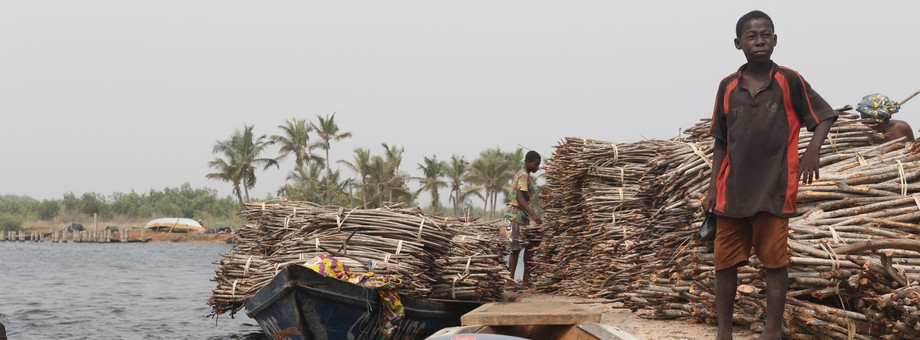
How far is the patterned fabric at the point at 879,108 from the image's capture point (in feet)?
22.1

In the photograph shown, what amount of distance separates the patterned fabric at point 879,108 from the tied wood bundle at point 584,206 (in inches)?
97.5

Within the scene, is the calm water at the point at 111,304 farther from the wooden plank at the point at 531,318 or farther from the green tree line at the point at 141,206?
the green tree line at the point at 141,206

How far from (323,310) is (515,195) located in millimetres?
4614

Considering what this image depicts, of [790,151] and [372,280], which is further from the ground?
[790,151]

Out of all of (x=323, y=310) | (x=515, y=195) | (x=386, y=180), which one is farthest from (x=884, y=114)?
(x=386, y=180)

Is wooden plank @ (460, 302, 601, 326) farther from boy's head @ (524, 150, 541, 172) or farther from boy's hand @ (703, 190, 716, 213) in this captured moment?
boy's head @ (524, 150, 541, 172)

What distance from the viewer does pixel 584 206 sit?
10445 millimetres

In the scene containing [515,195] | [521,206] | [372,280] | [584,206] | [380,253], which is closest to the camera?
[372,280]

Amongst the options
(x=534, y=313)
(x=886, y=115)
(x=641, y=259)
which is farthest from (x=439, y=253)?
(x=886, y=115)

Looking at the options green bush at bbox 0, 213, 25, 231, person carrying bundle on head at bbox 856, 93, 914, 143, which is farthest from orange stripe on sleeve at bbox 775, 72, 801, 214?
green bush at bbox 0, 213, 25, 231

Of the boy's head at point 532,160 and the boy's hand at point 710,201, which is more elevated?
the boy's head at point 532,160

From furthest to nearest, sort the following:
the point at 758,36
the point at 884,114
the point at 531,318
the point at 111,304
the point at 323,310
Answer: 1. the point at 111,304
2. the point at 323,310
3. the point at 884,114
4. the point at 531,318
5. the point at 758,36

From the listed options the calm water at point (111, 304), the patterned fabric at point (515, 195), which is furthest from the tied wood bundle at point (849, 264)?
the patterned fabric at point (515, 195)

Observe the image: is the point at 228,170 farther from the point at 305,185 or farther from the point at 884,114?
the point at 884,114
